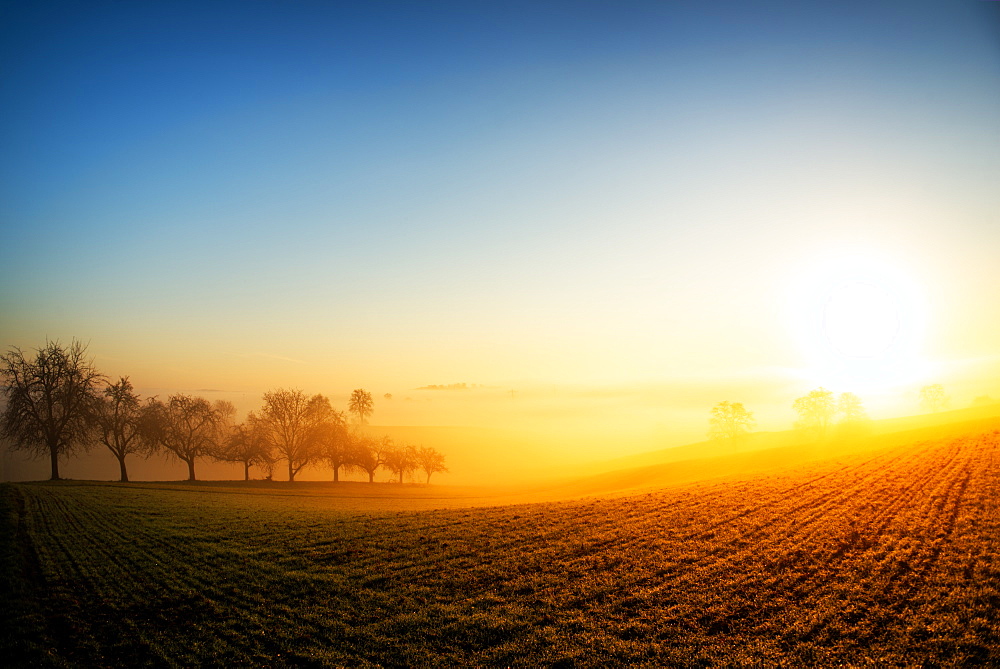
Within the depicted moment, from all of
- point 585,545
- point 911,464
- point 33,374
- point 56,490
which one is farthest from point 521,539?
point 33,374

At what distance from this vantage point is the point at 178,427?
237 feet

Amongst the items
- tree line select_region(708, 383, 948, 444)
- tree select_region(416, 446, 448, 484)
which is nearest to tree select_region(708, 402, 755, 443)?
tree line select_region(708, 383, 948, 444)

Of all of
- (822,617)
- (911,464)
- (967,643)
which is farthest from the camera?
(911,464)

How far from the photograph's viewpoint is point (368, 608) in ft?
49.0

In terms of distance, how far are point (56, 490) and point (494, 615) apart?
174 feet

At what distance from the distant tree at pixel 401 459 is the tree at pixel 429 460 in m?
1.33

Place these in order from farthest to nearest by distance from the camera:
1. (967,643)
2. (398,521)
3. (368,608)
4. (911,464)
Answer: (911,464), (398,521), (368,608), (967,643)

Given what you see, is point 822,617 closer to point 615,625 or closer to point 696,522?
point 615,625

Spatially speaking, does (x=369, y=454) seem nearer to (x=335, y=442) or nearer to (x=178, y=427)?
(x=335, y=442)

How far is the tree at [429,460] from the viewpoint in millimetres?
96062

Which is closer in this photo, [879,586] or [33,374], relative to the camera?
[879,586]

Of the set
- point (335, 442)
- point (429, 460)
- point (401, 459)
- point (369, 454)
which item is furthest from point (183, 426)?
point (429, 460)

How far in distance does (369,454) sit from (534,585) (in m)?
73.7

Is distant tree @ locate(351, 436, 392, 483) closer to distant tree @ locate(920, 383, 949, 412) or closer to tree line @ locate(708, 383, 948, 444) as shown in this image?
tree line @ locate(708, 383, 948, 444)
